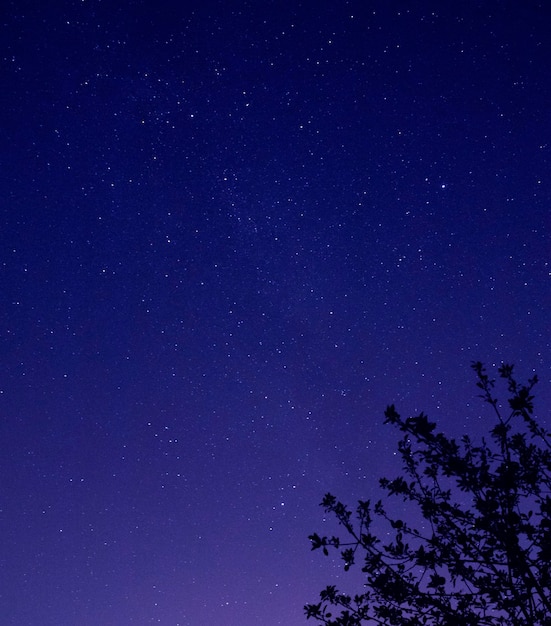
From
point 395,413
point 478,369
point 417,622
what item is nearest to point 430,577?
point 417,622

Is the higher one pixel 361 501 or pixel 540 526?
pixel 361 501

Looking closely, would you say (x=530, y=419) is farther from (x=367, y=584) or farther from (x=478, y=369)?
(x=367, y=584)

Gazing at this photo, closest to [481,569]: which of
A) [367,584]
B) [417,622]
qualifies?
[417,622]

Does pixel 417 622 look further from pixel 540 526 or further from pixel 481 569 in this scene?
pixel 540 526

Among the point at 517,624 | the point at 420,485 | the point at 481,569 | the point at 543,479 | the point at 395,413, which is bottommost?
the point at 517,624

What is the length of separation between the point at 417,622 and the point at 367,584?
0.42 metres

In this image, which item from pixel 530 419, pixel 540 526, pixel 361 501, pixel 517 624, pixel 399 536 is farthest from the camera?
pixel 361 501

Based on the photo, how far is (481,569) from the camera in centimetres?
338

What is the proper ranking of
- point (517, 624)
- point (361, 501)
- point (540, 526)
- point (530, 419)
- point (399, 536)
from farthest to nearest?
point (361, 501) < point (399, 536) < point (530, 419) < point (540, 526) < point (517, 624)

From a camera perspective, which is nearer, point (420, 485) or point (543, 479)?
point (543, 479)

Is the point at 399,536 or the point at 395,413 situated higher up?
the point at 395,413

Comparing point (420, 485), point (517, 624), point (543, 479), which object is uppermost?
point (420, 485)

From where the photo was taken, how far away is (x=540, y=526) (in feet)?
11.0

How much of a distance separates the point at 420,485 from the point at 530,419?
0.92 m
